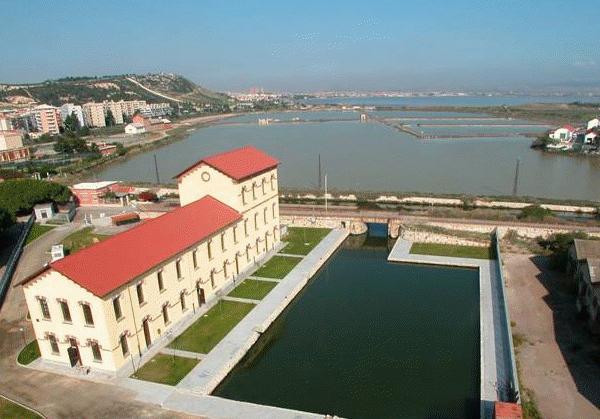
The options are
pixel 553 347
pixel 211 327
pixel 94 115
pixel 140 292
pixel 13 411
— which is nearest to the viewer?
pixel 13 411

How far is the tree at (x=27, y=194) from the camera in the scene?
39312 mm

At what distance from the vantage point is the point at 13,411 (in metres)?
15.9

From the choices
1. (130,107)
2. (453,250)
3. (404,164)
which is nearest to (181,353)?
(453,250)

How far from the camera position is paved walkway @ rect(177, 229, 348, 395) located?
1766 cm

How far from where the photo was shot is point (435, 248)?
33.0m

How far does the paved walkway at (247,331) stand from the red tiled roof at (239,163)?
277 inches

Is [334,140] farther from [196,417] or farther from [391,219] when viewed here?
[196,417]

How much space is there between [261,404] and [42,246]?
25.6 m

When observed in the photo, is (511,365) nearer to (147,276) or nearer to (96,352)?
(147,276)

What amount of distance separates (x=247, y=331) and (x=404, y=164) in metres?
51.7

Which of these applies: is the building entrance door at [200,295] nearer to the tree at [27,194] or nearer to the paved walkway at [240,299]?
the paved walkway at [240,299]

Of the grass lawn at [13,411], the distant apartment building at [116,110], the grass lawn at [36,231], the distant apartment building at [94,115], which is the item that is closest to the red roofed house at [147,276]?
the grass lawn at [13,411]

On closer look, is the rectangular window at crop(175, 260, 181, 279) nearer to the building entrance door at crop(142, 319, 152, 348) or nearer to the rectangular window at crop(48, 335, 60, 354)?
the building entrance door at crop(142, 319, 152, 348)

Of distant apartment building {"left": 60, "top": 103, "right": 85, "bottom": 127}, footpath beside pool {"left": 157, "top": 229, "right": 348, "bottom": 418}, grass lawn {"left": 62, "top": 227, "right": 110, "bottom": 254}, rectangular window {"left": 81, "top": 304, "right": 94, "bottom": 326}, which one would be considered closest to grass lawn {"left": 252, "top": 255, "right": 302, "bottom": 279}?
footpath beside pool {"left": 157, "top": 229, "right": 348, "bottom": 418}
